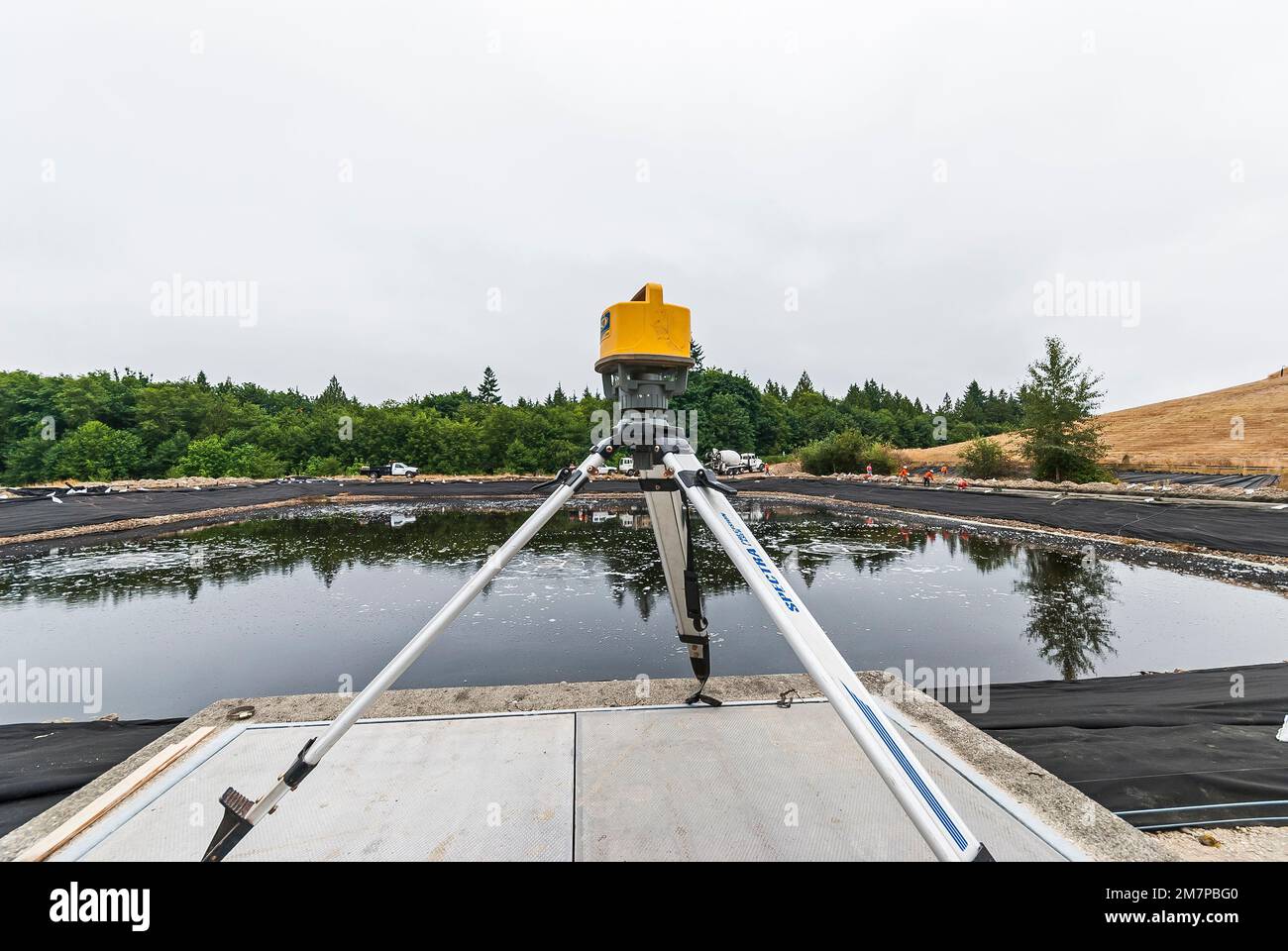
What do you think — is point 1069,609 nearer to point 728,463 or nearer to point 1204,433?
point 728,463

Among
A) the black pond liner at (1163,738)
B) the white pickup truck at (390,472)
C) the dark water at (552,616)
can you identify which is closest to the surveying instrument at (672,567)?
the black pond liner at (1163,738)

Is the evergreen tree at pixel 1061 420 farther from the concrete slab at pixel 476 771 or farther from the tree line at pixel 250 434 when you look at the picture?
the concrete slab at pixel 476 771

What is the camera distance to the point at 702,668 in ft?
9.77

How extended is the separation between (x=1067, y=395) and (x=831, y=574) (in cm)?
1803

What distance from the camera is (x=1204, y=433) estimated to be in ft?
94.1

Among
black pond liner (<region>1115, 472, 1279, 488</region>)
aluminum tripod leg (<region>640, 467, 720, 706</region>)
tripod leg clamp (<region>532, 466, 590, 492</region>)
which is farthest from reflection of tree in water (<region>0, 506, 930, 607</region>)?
black pond liner (<region>1115, 472, 1279, 488</region>)

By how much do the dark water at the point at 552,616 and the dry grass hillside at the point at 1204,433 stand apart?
21.2 m

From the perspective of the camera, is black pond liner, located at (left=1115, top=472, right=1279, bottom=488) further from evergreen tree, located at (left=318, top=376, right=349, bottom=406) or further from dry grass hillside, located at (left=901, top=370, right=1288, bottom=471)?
evergreen tree, located at (left=318, top=376, right=349, bottom=406)

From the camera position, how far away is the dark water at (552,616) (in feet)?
14.7

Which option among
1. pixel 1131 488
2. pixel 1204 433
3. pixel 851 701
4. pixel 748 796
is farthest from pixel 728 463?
pixel 1204 433

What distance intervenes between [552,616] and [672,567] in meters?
3.71
